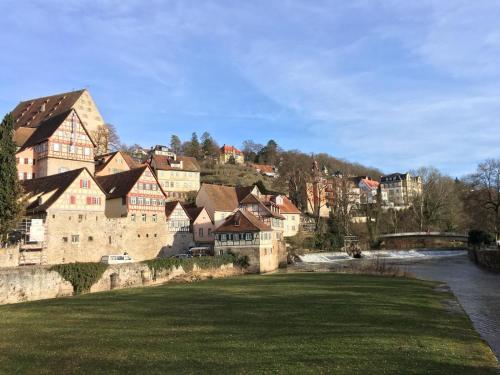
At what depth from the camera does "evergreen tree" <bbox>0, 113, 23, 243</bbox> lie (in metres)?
32.6

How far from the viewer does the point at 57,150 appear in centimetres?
5022

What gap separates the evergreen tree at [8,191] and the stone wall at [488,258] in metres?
45.1

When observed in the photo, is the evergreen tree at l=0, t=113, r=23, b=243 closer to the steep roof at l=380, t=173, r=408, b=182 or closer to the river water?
the river water

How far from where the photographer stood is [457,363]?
1214 centimetres

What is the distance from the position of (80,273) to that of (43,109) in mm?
44489

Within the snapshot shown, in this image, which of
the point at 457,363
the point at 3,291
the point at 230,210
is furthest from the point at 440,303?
the point at 230,210

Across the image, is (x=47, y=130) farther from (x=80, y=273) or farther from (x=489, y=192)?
(x=489, y=192)

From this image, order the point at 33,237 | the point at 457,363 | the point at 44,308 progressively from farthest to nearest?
the point at 33,237
the point at 44,308
the point at 457,363

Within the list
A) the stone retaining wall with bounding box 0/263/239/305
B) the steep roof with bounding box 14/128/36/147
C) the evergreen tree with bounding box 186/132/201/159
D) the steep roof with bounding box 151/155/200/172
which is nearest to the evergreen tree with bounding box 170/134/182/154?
the evergreen tree with bounding box 186/132/201/159

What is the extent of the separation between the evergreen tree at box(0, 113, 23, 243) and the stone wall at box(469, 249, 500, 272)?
45.1 m

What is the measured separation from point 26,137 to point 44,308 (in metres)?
42.1

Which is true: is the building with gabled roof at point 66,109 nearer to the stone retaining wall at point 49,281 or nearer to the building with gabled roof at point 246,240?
the building with gabled roof at point 246,240

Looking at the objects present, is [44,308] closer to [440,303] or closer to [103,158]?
[440,303]

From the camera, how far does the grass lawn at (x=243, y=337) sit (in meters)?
11.5
